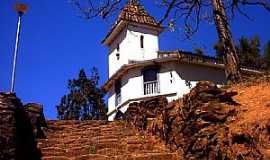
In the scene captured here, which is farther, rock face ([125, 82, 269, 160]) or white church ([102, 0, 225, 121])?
white church ([102, 0, 225, 121])

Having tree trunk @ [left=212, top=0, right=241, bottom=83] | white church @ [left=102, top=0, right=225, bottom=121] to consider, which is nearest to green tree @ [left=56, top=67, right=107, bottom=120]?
white church @ [left=102, top=0, right=225, bottom=121]

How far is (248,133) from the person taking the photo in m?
6.74

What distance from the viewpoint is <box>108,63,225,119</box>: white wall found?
30781mm

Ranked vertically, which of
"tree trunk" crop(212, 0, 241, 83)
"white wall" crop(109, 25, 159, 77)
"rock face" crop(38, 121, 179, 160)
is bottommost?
"rock face" crop(38, 121, 179, 160)

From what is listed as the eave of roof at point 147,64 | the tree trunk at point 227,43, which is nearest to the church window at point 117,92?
the eave of roof at point 147,64

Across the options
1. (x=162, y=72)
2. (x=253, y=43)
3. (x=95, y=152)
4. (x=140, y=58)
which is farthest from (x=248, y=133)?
(x=253, y=43)

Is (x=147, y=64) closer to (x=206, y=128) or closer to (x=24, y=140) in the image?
(x=24, y=140)

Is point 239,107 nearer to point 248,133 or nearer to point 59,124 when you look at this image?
point 248,133

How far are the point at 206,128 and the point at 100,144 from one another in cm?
318

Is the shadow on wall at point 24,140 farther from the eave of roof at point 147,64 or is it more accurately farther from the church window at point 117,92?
the church window at point 117,92

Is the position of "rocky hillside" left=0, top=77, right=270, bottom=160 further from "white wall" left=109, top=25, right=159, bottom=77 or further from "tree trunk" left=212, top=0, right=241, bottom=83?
"white wall" left=109, top=25, right=159, bottom=77

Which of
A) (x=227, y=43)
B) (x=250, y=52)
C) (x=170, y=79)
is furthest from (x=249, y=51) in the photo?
(x=227, y=43)

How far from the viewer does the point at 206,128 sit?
7633mm

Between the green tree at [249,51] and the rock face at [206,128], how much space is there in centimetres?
2805
